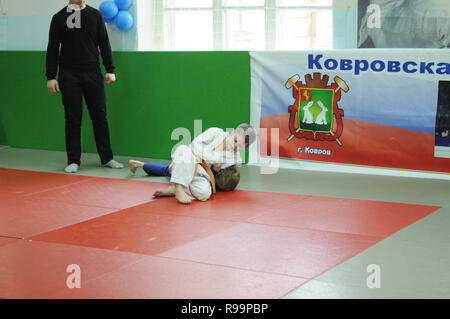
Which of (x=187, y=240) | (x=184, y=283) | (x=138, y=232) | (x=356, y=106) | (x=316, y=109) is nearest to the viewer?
(x=184, y=283)

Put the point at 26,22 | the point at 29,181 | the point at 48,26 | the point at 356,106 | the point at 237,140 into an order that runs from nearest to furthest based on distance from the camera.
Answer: the point at 237,140
the point at 29,181
the point at 356,106
the point at 48,26
the point at 26,22

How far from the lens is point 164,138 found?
7.36 meters

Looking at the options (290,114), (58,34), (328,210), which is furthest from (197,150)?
(58,34)

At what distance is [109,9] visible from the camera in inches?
287

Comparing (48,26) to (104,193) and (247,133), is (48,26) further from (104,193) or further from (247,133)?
(247,133)

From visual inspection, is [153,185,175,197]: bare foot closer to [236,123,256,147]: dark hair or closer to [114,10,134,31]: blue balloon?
[236,123,256,147]: dark hair

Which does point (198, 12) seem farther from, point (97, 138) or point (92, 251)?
point (92, 251)

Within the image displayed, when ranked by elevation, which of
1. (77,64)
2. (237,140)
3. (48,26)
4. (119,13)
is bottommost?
(237,140)

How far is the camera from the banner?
19.6 feet

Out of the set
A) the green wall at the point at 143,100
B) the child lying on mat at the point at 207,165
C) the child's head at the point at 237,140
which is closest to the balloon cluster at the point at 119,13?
the green wall at the point at 143,100

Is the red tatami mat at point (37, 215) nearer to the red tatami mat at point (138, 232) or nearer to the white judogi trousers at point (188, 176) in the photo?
the red tatami mat at point (138, 232)

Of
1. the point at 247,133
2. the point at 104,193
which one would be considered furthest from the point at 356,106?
the point at 104,193

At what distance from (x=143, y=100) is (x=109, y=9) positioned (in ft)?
3.62

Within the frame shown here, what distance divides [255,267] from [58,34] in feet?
13.2
